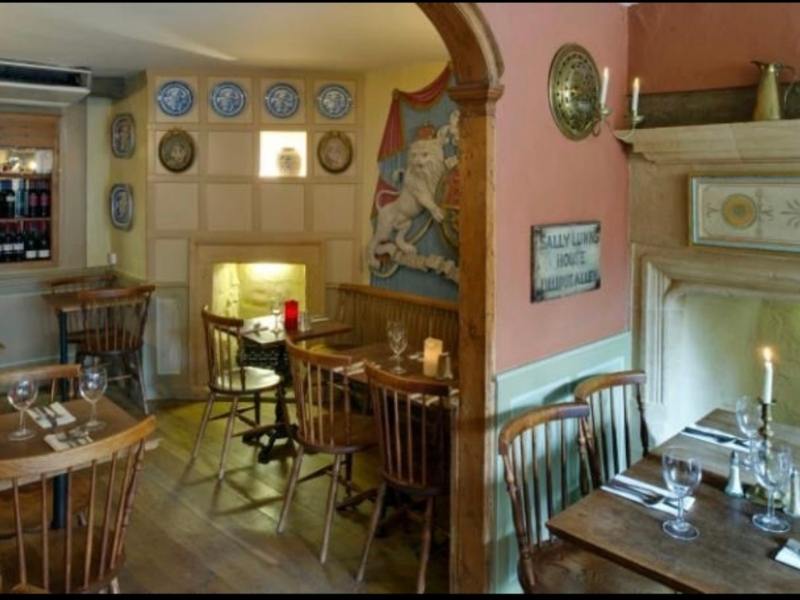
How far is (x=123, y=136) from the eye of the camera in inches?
204

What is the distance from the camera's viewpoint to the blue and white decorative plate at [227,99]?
15.8ft

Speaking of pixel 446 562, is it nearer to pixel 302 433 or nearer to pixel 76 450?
pixel 302 433

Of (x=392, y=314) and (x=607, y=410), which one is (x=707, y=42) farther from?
(x=392, y=314)

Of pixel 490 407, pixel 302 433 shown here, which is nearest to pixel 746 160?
pixel 490 407

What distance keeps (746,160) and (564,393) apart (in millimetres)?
1134

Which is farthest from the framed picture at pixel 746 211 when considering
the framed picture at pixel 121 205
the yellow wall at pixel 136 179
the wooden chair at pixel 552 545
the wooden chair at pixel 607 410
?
the framed picture at pixel 121 205

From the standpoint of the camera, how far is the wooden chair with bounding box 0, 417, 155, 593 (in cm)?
176

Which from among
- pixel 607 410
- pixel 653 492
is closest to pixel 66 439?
pixel 653 492

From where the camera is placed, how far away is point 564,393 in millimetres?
2664

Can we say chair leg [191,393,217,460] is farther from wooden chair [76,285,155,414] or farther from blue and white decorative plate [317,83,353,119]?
blue and white decorative plate [317,83,353,119]

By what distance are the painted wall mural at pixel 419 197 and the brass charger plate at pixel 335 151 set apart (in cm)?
33

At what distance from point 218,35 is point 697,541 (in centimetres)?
342

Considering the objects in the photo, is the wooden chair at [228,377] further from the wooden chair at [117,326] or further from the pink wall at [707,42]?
the pink wall at [707,42]

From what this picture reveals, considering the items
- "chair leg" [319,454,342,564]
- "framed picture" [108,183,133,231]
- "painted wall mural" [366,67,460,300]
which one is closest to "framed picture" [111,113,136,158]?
"framed picture" [108,183,133,231]
